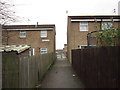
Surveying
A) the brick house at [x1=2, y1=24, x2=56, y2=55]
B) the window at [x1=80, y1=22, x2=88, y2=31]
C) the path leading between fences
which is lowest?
the path leading between fences

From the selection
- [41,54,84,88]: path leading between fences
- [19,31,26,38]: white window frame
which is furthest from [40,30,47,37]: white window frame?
[41,54,84,88]: path leading between fences

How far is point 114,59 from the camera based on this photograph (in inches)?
208

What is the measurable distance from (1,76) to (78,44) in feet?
77.7

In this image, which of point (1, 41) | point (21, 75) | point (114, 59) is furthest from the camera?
point (1, 41)

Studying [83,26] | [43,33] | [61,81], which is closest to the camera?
[61,81]

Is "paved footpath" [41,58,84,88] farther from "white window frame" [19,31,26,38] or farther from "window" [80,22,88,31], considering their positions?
"white window frame" [19,31,26,38]

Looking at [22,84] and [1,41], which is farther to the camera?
[1,41]

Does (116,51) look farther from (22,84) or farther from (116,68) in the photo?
(22,84)

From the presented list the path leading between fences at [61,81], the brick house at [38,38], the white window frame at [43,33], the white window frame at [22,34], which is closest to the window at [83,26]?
the brick house at [38,38]

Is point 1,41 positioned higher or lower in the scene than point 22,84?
higher

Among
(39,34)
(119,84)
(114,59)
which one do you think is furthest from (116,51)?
(39,34)

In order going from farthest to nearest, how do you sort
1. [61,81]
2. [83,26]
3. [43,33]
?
[43,33], [83,26], [61,81]

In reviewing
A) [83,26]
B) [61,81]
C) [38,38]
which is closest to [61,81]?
[61,81]

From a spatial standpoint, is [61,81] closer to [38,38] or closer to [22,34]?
[38,38]
